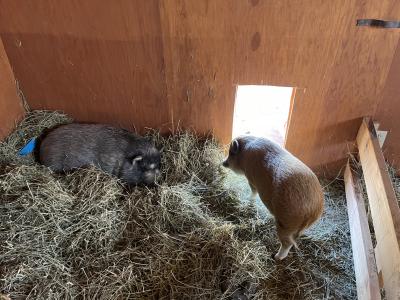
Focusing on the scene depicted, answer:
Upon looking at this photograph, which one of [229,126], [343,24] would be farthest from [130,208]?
[343,24]

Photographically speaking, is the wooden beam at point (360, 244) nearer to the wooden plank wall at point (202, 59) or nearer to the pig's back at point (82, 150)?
the wooden plank wall at point (202, 59)

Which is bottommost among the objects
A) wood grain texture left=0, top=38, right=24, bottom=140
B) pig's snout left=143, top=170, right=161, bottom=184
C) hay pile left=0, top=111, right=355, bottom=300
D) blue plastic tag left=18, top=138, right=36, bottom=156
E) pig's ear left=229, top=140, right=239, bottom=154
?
hay pile left=0, top=111, right=355, bottom=300

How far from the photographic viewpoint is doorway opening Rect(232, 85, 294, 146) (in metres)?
3.56

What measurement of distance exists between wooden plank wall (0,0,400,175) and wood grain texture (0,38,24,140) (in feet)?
0.24

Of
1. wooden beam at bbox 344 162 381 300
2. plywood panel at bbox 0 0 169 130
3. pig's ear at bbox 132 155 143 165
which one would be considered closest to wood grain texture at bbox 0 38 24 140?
plywood panel at bbox 0 0 169 130

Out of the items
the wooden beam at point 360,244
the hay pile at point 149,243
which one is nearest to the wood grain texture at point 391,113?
the wooden beam at point 360,244

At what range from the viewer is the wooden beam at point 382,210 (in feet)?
6.68

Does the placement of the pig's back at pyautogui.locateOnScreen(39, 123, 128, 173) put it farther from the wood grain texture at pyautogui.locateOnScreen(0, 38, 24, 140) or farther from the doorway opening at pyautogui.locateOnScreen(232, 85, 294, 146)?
the doorway opening at pyautogui.locateOnScreen(232, 85, 294, 146)

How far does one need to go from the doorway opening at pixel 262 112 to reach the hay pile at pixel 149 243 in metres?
0.68

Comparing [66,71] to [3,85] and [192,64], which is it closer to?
[3,85]

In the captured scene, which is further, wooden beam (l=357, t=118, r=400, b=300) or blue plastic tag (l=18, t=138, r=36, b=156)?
blue plastic tag (l=18, t=138, r=36, b=156)

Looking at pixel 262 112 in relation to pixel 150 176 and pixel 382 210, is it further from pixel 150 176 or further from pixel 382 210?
pixel 382 210

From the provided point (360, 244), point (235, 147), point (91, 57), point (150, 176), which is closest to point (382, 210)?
point (360, 244)

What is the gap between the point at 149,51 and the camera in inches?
111
